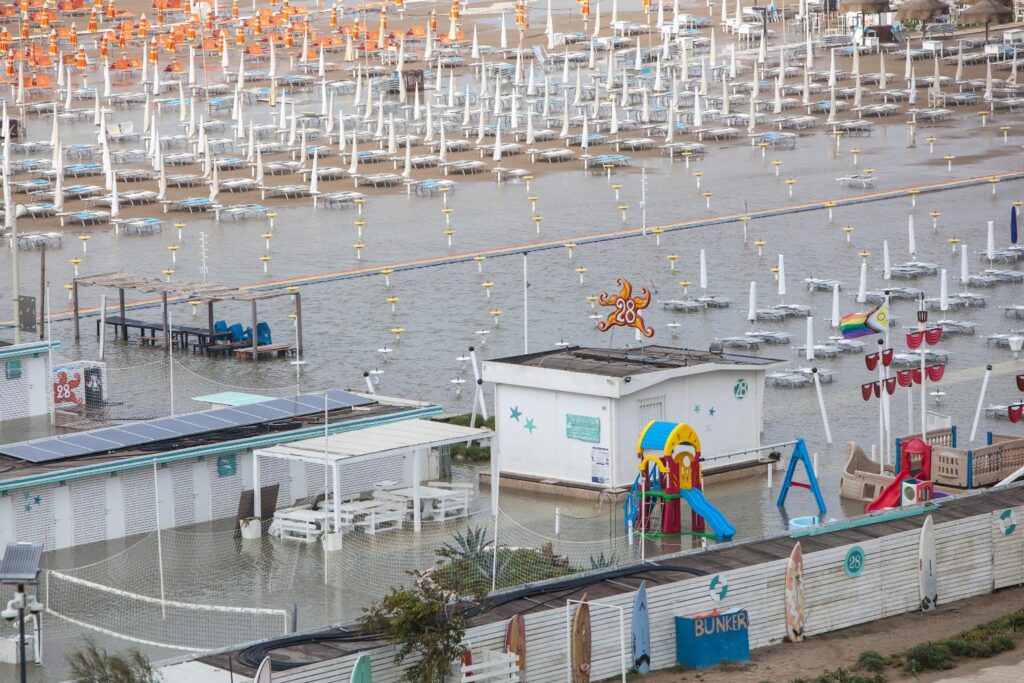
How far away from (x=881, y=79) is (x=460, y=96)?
18125 mm

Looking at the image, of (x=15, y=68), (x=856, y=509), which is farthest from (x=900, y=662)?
(x=15, y=68)

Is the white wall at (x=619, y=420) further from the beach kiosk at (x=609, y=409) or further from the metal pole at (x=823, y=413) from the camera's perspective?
the metal pole at (x=823, y=413)

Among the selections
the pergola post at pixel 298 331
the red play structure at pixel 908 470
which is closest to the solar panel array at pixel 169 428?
the red play structure at pixel 908 470

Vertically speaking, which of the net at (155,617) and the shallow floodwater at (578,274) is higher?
the shallow floodwater at (578,274)

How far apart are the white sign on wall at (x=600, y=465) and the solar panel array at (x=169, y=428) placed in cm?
410

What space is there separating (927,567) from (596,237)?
34.5 metres

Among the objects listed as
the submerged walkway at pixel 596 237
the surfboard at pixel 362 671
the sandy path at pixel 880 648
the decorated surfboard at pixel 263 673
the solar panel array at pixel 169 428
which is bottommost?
the sandy path at pixel 880 648

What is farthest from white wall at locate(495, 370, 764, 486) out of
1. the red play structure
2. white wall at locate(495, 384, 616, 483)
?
the red play structure

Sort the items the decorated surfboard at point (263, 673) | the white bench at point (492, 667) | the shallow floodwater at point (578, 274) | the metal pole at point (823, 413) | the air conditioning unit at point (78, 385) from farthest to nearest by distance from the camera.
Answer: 1. the shallow floodwater at point (578, 274)
2. the air conditioning unit at point (78, 385)
3. the metal pole at point (823, 413)
4. the white bench at point (492, 667)
5. the decorated surfboard at point (263, 673)

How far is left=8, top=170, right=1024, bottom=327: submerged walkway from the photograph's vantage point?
170 feet

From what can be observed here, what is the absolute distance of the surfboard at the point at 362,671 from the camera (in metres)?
19.9

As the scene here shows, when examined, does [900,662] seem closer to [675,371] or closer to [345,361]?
[675,371]

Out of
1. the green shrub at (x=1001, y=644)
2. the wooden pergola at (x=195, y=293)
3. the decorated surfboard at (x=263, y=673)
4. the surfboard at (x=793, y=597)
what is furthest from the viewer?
the wooden pergola at (x=195, y=293)

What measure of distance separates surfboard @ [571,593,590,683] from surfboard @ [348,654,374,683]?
245cm
